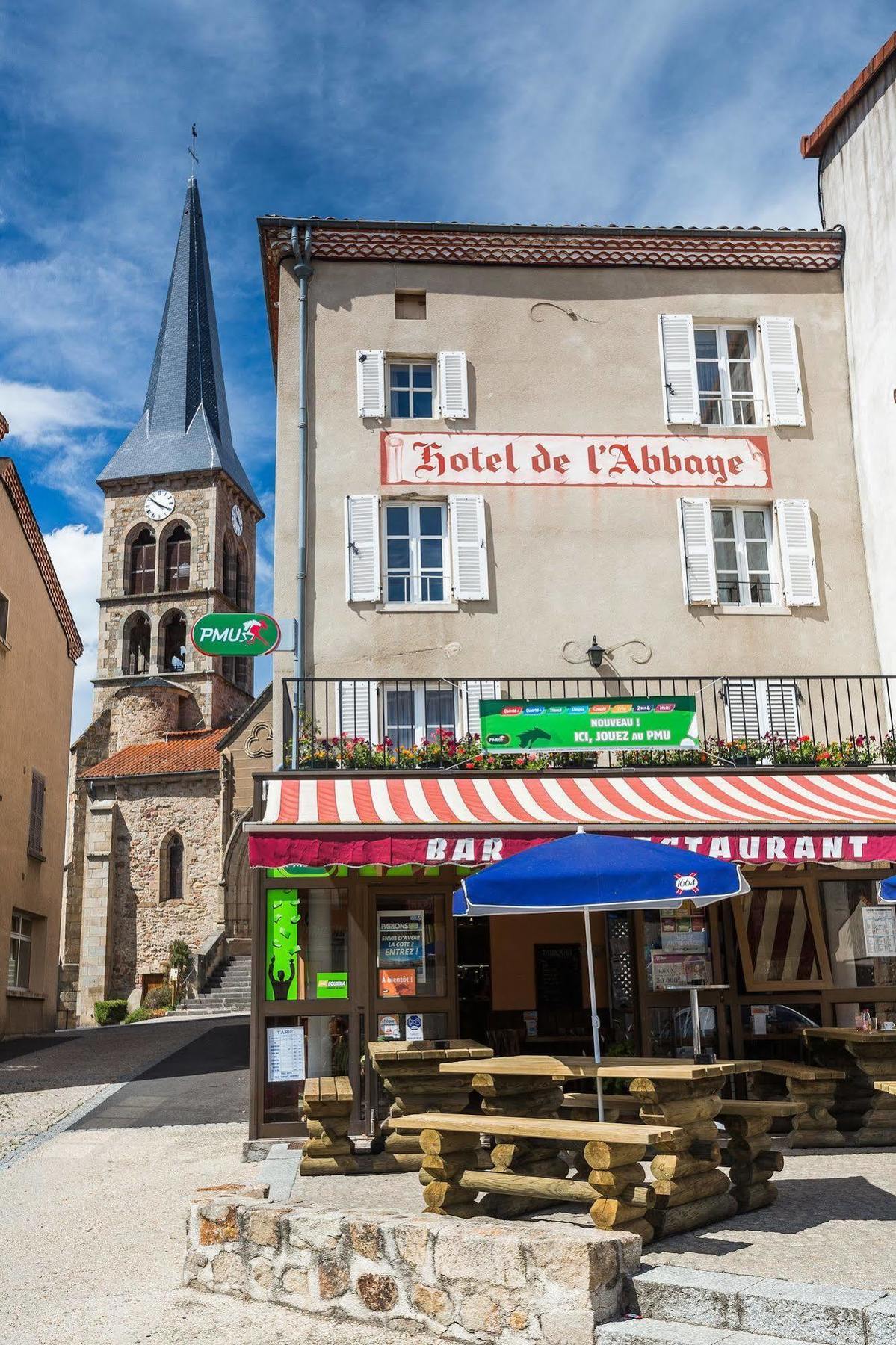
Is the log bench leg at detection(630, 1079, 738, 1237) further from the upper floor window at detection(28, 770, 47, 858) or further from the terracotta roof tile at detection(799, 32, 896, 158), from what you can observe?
the upper floor window at detection(28, 770, 47, 858)

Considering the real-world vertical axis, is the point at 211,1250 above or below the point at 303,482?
below

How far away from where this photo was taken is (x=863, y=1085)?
924cm

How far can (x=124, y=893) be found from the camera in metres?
42.6

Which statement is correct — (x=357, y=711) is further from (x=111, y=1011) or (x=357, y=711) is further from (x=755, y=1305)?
(x=111, y=1011)

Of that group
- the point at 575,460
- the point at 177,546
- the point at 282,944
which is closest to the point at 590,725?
the point at 575,460

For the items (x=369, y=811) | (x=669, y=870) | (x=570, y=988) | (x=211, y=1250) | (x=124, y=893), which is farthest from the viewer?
(x=124, y=893)

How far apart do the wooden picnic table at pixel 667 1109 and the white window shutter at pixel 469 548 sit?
720 centimetres

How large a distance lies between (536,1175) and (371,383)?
9770mm

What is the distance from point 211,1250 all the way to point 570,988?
8139 millimetres

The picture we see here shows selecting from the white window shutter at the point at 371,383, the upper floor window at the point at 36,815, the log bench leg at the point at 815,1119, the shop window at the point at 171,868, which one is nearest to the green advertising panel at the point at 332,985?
the log bench leg at the point at 815,1119

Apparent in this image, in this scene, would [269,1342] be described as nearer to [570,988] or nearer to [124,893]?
[570,988]

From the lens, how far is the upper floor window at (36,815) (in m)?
23.6

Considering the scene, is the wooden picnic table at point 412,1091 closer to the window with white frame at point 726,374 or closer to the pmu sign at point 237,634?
the pmu sign at point 237,634

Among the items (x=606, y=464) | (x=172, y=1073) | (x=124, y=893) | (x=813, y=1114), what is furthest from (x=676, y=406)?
(x=124, y=893)
